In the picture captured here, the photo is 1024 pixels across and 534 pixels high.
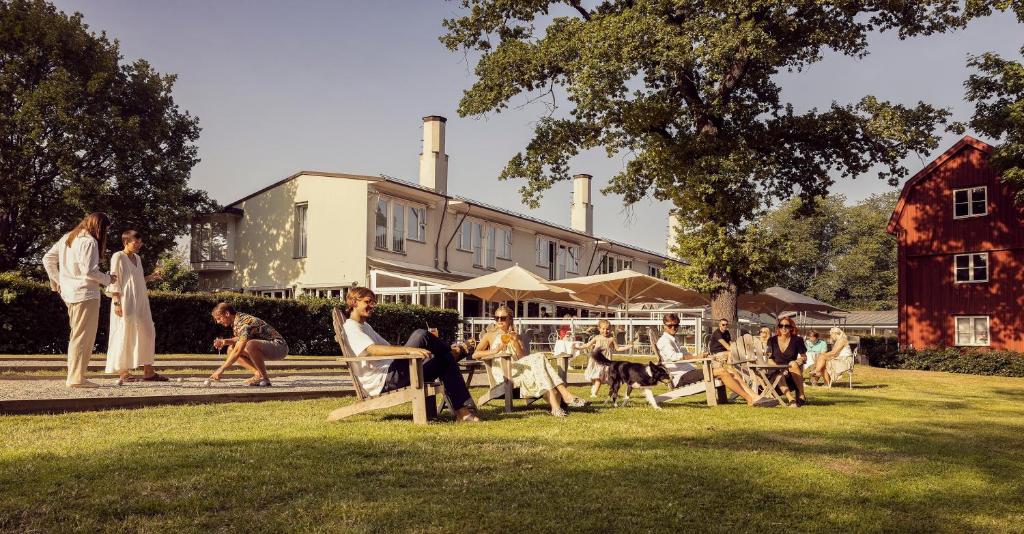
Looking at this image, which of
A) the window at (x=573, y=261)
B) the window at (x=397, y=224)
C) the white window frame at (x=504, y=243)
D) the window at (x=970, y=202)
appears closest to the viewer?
the window at (x=397, y=224)

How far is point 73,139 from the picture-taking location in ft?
98.8

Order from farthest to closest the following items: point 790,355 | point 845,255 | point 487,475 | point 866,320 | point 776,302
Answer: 1. point 845,255
2. point 866,320
3. point 776,302
4. point 790,355
5. point 487,475

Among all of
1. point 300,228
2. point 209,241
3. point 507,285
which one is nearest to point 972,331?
point 507,285

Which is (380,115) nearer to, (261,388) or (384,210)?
(261,388)

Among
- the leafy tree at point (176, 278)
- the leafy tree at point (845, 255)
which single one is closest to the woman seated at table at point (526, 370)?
the leafy tree at point (176, 278)

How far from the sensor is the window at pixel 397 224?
3131 centimetres

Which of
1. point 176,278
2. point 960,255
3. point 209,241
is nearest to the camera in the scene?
point 960,255

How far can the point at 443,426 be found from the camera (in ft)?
25.7

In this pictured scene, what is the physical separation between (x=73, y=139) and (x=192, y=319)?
12560 millimetres

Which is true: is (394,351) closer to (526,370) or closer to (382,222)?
(526,370)

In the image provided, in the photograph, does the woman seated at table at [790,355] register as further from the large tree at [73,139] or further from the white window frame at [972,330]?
the large tree at [73,139]

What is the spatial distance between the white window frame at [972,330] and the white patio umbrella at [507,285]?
17.9 m

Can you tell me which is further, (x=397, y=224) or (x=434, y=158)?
(x=434, y=158)

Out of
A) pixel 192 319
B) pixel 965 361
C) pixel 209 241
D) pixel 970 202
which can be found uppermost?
pixel 970 202
